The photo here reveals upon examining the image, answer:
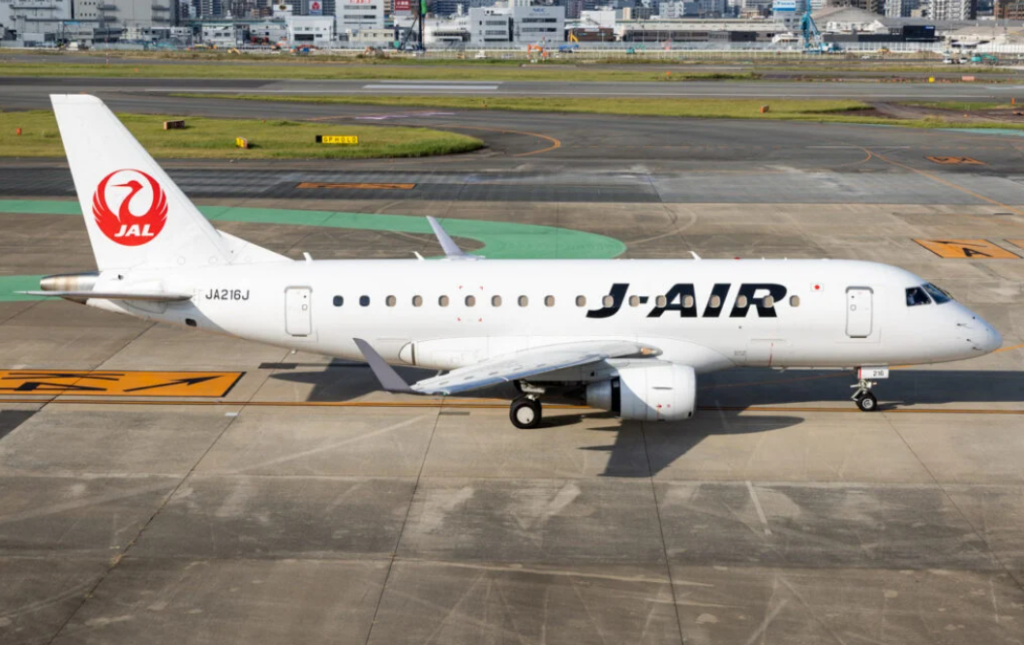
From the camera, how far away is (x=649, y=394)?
26312mm

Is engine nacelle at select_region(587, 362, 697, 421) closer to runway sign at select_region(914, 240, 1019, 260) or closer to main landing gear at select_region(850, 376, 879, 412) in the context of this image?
main landing gear at select_region(850, 376, 879, 412)

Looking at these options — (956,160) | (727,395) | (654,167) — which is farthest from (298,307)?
(956,160)

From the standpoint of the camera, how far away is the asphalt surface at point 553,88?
13012 centimetres

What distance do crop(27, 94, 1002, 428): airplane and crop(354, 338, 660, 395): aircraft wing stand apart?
8 centimetres

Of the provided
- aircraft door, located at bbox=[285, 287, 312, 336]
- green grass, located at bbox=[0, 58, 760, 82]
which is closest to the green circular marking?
aircraft door, located at bbox=[285, 287, 312, 336]

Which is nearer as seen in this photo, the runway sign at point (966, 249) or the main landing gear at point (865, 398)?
the main landing gear at point (865, 398)

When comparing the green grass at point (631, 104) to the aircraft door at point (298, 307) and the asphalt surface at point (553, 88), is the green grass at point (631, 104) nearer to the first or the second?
the asphalt surface at point (553, 88)

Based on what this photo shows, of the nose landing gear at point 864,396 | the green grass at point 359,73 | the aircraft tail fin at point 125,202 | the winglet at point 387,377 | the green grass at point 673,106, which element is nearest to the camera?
the winglet at point 387,377

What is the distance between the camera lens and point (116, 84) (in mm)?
139375

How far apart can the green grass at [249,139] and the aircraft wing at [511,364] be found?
55.1 m

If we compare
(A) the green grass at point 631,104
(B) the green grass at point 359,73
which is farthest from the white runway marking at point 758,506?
(B) the green grass at point 359,73

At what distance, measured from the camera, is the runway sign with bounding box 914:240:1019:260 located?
161 ft

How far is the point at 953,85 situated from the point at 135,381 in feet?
477

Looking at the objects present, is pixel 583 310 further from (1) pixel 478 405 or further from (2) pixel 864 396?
(2) pixel 864 396
